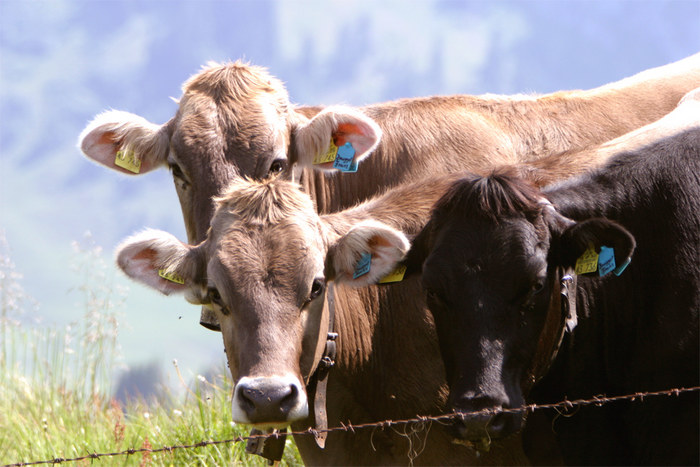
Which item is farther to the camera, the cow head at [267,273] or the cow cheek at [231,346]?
the cow cheek at [231,346]

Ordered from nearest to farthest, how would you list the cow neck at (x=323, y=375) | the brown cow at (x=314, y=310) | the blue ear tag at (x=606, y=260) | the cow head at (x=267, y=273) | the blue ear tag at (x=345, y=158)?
the cow head at (x=267, y=273) → the brown cow at (x=314, y=310) → the blue ear tag at (x=606, y=260) → the cow neck at (x=323, y=375) → the blue ear tag at (x=345, y=158)

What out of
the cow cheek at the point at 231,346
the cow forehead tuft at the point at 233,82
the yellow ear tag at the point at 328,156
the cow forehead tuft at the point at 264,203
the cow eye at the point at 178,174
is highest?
the cow forehead tuft at the point at 233,82

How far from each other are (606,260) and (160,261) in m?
2.29

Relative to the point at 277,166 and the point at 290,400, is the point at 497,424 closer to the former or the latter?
the point at 290,400

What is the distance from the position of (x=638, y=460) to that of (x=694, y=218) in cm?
128

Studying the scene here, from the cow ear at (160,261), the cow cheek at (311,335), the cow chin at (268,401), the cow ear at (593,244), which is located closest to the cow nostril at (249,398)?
the cow chin at (268,401)

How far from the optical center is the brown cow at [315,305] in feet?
14.4

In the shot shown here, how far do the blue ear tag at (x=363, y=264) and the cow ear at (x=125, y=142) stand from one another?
6.82 feet

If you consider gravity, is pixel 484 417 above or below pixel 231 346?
below

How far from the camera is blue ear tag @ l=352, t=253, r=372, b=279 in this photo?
15.9 ft

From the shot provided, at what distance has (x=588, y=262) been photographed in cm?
455

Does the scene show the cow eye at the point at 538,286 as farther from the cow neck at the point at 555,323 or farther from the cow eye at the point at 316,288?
the cow eye at the point at 316,288

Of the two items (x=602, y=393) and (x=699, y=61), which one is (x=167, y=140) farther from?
(x=699, y=61)

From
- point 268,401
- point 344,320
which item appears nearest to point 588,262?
point 344,320
